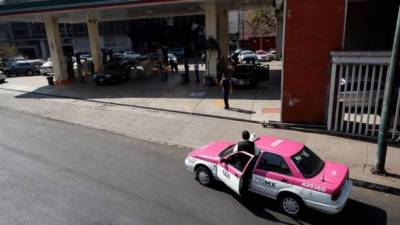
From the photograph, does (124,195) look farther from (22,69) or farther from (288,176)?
(22,69)

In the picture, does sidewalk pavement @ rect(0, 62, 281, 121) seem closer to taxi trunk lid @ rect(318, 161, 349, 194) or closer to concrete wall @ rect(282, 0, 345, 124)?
concrete wall @ rect(282, 0, 345, 124)

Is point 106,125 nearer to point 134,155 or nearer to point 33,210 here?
point 134,155

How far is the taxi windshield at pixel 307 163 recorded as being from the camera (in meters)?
7.10

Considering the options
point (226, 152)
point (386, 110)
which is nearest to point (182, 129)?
point (226, 152)

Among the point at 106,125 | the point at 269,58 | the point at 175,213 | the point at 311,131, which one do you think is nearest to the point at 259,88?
the point at 311,131

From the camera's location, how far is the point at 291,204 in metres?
7.09

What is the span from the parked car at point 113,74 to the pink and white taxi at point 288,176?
58.7 ft

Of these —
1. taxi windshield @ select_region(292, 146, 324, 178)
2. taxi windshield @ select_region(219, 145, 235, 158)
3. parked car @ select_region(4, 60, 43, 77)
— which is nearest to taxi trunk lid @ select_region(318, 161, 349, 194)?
taxi windshield @ select_region(292, 146, 324, 178)

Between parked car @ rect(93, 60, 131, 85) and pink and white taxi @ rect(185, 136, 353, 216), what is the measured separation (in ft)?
58.7

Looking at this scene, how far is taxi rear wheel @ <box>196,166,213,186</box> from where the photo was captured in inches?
331

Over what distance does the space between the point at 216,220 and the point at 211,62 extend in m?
15.3

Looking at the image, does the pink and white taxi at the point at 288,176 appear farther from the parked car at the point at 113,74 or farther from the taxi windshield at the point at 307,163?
the parked car at the point at 113,74

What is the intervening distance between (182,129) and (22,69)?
93.8 feet

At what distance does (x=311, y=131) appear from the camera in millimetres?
12281
